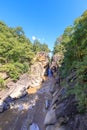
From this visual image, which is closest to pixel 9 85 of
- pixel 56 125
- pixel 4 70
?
pixel 4 70

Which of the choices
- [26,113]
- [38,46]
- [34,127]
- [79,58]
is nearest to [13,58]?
[26,113]

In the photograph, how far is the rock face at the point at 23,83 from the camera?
20122 millimetres

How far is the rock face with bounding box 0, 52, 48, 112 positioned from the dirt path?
889mm

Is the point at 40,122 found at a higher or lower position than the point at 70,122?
lower

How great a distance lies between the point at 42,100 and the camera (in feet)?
68.0

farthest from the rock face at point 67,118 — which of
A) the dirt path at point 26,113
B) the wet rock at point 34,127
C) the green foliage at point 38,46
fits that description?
the green foliage at point 38,46

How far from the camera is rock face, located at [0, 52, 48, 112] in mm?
20122

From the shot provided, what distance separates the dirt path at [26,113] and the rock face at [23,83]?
0.89 m

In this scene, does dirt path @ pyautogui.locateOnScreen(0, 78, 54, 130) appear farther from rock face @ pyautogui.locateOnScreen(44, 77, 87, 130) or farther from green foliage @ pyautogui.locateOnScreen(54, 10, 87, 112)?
green foliage @ pyautogui.locateOnScreen(54, 10, 87, 112)

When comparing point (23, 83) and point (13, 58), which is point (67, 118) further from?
point (13, 58)

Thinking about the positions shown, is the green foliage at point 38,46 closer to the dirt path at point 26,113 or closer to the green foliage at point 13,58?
the green foliage at point 13,58

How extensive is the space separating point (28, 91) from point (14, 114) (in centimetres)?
693

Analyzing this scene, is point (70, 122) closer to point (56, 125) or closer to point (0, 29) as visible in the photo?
point (56, 125)

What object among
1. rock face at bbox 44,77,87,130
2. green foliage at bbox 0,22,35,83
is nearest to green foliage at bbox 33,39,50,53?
green foliage at bbox 0,22,35,83
